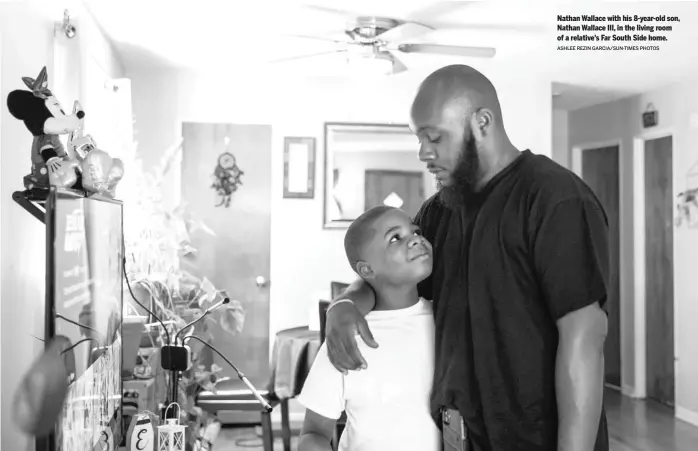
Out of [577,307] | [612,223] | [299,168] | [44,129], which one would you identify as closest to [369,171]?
[299,168]

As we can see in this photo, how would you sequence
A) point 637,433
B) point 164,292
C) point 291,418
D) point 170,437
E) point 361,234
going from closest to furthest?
point 361,234, point 170,437, point 164,292, point 637,433, point 291,418

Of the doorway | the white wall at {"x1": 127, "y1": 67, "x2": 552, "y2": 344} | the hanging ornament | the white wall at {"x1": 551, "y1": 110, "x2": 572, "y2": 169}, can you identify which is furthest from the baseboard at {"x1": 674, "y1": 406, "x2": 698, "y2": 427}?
the hanging ornament

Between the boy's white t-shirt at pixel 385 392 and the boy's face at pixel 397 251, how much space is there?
92 mm

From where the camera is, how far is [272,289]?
587 cm

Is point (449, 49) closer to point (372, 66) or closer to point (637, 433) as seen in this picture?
point (372, 66)

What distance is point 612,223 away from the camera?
7121 mm

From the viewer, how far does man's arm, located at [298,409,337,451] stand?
1373 millimetres

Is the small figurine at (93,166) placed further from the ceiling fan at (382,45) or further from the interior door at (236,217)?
the interior door at (236,217)

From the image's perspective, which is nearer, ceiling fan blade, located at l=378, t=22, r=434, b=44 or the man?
the man

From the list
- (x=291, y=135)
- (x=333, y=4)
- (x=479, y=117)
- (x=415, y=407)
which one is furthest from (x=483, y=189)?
(x=291, y=135)

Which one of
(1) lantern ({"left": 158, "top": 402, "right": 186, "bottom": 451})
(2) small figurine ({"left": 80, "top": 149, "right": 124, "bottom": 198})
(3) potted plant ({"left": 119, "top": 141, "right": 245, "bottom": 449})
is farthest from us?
(3) potted plant ({"left": 119, "top": 141, "right": 245, "bottom": 449})

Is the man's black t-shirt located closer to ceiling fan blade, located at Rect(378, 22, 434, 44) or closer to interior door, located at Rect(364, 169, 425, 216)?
ceiling fan blade, located at Rect(378, 22, 434, 44)

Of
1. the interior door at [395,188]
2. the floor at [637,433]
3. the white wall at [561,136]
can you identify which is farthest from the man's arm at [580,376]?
the white wall at [561,136]

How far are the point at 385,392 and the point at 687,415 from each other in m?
5.24
